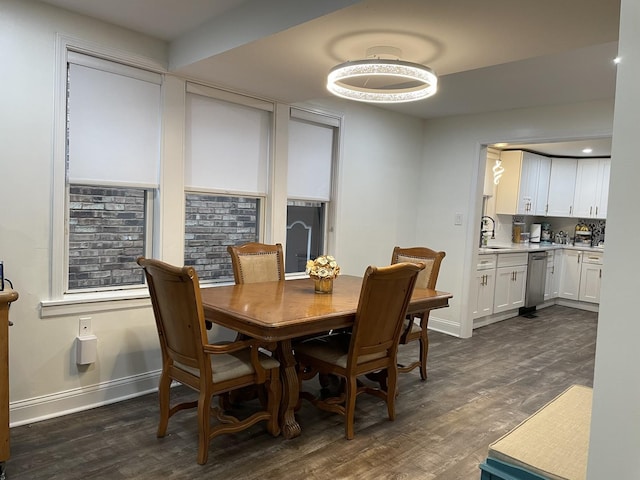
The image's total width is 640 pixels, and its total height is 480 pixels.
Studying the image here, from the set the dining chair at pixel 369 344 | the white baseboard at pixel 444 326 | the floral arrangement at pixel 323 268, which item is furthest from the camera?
the white baseboard at pixel 444 326

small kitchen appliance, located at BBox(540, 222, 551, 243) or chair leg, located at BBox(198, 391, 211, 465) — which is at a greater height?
small kitchen appliance, located at BBox(540, 222, 551, 243)

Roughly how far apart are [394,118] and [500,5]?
3282mm

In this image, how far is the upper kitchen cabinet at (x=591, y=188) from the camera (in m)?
6.91

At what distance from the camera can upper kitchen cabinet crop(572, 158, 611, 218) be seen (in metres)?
6.91

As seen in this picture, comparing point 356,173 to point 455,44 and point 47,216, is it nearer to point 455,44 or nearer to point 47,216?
point 455,44

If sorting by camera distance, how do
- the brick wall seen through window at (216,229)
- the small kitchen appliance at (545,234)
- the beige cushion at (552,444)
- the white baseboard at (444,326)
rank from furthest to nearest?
the small kitchen appliance at (545,234)
the white baseboard at (444,326)
the brick wall seen through window at (216,229)
the beige cushion at (552,444)

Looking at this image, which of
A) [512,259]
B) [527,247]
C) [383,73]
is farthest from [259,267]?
[527,247]

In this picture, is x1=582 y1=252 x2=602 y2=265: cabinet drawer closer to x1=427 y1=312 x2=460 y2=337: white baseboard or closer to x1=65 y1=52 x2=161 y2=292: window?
x1=427 y1=312 x2=460 y2=337: white baseboard

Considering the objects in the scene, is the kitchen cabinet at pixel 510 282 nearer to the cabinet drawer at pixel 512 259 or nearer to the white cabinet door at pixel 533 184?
the cabinet drawer at pixel 512 259

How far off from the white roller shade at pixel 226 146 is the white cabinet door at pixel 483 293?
2.84 m

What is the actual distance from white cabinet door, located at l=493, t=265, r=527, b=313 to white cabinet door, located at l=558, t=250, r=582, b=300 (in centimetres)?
118

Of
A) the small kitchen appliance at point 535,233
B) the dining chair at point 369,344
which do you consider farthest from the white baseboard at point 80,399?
the small kitchen appliance at point 535,233

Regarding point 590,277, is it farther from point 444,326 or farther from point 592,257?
point 444,326

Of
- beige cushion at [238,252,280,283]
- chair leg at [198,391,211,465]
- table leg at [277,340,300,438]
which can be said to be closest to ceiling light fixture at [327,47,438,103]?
beige cushion at [238,252,280,283]
